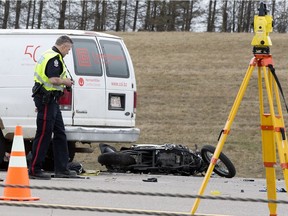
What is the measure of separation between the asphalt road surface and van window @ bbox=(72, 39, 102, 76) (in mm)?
1606

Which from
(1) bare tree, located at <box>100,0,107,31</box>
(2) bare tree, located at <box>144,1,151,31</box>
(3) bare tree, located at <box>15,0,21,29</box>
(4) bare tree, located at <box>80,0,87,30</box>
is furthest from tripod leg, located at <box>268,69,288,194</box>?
(2) bare tree, located at <box>144,1,151,31</box>

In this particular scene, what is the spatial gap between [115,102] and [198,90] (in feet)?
61.5

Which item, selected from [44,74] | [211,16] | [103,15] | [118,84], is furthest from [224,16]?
[44,74]

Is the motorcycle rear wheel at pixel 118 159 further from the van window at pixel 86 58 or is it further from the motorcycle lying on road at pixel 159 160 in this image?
the van window at pixel 86 58

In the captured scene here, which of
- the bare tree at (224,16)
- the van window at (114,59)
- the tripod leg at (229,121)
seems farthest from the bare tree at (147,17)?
the tripod leg at (229,121)

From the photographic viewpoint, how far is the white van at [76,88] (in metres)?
13.3

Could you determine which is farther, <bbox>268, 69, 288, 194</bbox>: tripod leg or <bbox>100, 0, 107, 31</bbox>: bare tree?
<bbox>100, 0, 107, 31</bbox>: bare tree

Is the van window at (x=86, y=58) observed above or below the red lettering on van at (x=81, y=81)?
above

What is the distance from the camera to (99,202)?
9258 mm

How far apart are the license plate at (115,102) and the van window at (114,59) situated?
36cm

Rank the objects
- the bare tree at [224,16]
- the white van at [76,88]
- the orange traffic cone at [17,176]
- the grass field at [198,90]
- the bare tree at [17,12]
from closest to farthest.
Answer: the orange traffic cone at [17,176] → the white van at [76,88] → the grass field at [198,90] → the bare tree at [17,12] → the bare tree at [224,16]

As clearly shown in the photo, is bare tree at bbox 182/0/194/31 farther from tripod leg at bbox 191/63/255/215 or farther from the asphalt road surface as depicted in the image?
tripod leg at bbox 191/63/255/215

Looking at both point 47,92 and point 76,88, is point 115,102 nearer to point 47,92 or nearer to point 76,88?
point 76,88

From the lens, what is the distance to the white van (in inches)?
524
